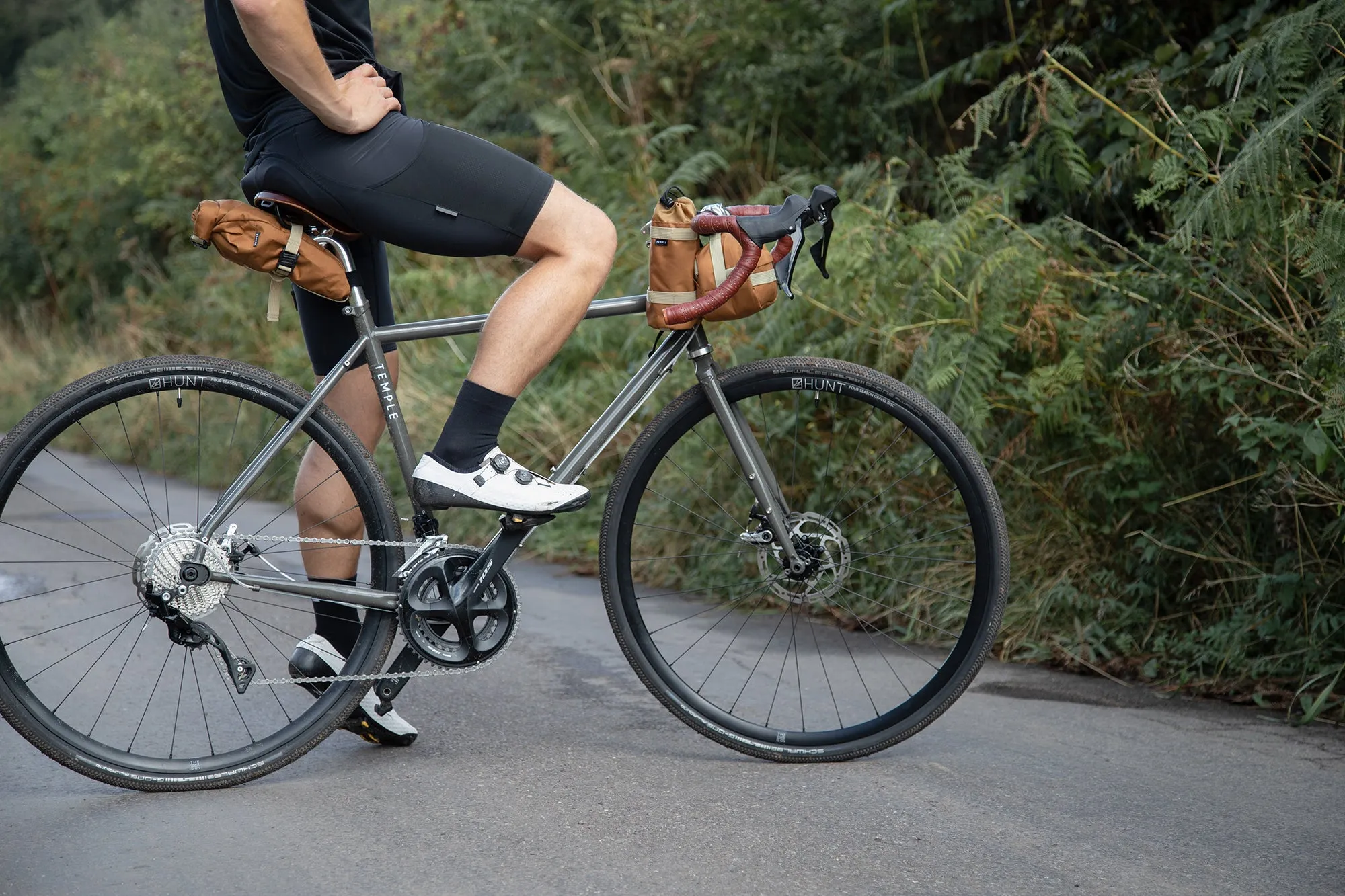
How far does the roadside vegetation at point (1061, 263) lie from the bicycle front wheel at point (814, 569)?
0.31 metres

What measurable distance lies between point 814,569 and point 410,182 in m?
1.41

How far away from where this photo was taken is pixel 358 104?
3205 millimetres

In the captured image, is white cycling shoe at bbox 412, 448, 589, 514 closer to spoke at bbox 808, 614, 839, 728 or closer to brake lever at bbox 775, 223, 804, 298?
brake lever at bbox 775, 223, 804, 298

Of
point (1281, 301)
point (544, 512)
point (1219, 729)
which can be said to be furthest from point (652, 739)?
point (1281, 301)

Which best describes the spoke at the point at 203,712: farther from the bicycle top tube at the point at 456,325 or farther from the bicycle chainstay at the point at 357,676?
the bicycle top tube at the point at 456,325

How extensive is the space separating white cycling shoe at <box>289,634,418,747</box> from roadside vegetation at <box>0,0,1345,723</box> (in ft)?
7.16

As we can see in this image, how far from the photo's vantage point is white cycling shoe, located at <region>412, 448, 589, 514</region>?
3.30m

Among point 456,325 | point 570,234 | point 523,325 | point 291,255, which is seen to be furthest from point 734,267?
point 291,255

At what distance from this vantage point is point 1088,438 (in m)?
4.89

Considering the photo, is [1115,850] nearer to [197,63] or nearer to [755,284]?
[755,284]

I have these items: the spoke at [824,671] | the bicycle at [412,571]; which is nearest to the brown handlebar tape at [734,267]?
the bicycle at [412,571]

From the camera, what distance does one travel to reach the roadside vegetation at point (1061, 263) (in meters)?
4.18

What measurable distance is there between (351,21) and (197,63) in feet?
41.3

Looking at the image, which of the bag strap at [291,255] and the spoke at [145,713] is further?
the spoke at [145,713]
